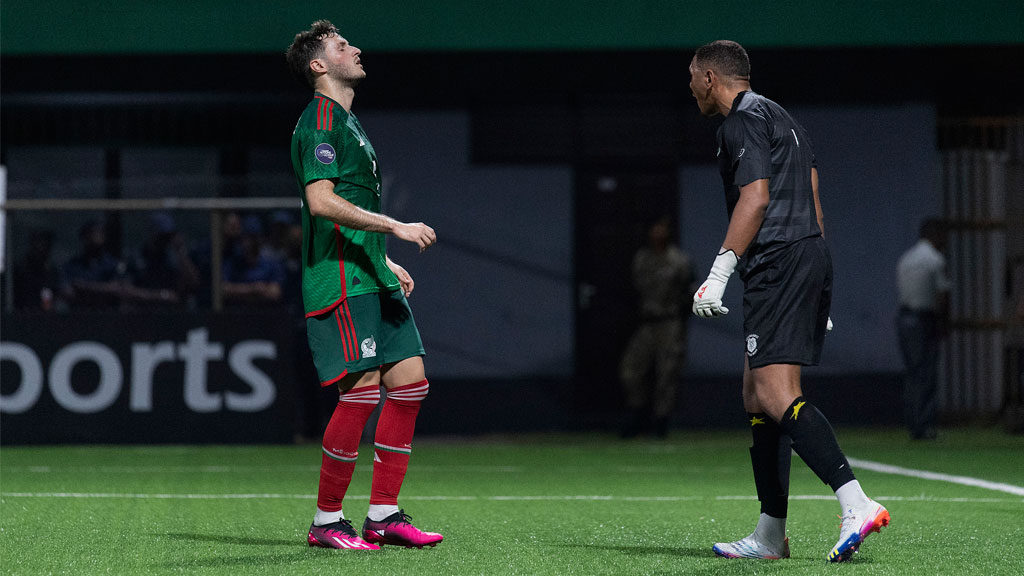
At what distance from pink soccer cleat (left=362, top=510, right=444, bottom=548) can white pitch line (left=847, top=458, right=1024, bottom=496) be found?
405cm

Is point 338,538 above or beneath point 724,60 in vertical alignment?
beneath

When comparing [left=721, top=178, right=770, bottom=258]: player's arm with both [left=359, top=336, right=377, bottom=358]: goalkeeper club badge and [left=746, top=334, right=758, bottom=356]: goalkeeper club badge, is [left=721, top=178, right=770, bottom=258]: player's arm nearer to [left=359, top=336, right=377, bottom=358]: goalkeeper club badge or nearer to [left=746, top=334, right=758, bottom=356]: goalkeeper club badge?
[left=746, top=334, right=758, bottom=356]: goalkeeper club badge

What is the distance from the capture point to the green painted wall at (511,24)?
487 inches

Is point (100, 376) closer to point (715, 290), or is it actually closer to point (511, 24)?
point (511, 24)

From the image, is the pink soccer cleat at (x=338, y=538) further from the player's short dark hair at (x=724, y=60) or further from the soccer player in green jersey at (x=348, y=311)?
the player's short dark hair at (x=724, y=60)

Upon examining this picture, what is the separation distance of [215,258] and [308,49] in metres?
7.25

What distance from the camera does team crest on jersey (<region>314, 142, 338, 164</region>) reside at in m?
5.21

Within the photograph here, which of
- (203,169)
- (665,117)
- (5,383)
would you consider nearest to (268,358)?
(5,383)

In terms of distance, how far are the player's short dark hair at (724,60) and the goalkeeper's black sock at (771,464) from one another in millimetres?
1317

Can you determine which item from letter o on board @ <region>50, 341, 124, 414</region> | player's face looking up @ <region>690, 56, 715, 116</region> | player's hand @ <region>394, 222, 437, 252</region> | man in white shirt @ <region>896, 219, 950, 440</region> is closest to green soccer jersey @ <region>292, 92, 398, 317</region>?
player's hand @ <region>394, 222, 437, 252</region>

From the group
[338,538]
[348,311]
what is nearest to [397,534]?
[338,538]

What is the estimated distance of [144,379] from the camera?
11.6 m

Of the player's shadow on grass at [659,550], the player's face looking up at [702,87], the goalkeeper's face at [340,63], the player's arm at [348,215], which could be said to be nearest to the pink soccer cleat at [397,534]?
the player's shadow on grass at [659,550]

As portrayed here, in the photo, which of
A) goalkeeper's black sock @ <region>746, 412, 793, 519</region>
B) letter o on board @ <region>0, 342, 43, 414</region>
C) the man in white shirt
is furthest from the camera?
the man in white shirt
